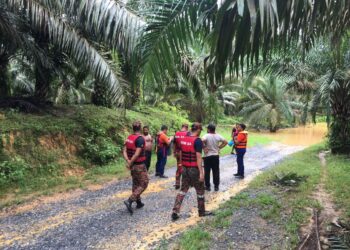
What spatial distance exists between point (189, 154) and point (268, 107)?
96.4 feet

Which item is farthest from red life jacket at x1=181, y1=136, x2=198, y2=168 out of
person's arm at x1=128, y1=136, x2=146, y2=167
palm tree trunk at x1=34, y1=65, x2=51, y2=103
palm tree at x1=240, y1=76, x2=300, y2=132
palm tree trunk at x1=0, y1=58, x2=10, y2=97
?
palm tree at x1=240, y1=76, x2=300, y2=132

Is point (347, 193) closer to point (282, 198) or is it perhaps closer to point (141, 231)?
point (282, 198)

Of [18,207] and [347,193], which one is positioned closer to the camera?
[18,207]

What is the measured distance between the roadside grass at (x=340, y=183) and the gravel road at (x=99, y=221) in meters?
2.18

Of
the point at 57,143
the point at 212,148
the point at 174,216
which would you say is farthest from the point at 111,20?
the point at 57,143

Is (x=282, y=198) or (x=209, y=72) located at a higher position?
(x=209, y=72)

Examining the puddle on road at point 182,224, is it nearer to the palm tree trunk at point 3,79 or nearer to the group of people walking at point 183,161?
the group of people walking at point 183,161

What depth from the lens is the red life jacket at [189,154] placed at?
6.57 meters

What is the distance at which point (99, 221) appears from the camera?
668cm

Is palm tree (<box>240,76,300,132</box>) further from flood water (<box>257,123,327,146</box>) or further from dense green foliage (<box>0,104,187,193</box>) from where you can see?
dense green foliage (<box>0,104,187,193</box>)

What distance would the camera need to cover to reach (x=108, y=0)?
7.61 metres

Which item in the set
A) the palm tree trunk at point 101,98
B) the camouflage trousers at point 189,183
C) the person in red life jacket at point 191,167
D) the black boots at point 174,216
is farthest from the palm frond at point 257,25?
the palm tree trunk at point 101,98

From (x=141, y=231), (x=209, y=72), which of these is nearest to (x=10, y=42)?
(x=141, y=231)

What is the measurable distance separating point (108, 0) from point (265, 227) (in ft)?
16.7
